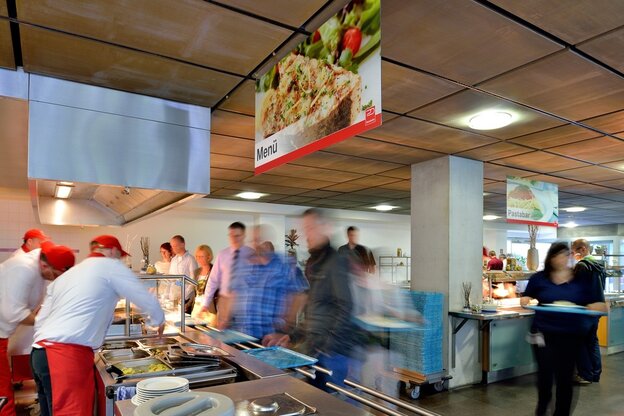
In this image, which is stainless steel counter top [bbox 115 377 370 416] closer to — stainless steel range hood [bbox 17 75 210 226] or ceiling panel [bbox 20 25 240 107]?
stainless steel range hood [bbox 17 75 210 226]

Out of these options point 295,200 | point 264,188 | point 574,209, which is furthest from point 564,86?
point 574,209

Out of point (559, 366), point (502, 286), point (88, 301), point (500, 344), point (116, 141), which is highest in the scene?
point (116, 141)

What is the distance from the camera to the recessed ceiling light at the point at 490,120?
133 inches

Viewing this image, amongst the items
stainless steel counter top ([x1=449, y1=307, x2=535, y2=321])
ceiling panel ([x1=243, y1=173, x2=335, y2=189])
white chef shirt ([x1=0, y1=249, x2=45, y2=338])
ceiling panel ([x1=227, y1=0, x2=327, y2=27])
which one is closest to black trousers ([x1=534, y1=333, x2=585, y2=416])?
stainless steel counter top ([x1=449, y1=307, x2=535, y2=321])

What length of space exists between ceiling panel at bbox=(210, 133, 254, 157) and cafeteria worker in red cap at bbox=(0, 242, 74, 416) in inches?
63.7

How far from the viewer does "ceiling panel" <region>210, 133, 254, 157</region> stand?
A: 13.7ft

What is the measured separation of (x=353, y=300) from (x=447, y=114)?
174 centimetres

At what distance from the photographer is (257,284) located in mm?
3605

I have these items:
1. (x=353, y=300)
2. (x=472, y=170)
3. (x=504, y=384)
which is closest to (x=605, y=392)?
(x=504, y=384)

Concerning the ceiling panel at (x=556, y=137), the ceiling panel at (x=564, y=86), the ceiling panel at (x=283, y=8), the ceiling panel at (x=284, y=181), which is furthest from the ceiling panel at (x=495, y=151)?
the ceiling panel at (x=283, y=8)

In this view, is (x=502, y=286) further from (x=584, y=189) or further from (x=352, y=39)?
(x=352, y=39)

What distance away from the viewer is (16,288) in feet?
11.1

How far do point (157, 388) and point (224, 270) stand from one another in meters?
2.39

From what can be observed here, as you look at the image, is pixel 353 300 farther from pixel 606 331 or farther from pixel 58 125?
pixel 606 331
